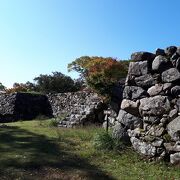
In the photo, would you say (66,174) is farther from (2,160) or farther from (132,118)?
(132,118)

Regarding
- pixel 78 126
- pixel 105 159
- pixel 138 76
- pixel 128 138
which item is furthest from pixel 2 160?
pixel 78 126

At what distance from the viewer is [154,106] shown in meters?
10.2

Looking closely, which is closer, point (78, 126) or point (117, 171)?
point (117, 171)

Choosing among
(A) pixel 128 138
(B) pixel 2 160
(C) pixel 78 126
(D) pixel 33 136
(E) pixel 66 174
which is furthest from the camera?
(C) pixel 78 126

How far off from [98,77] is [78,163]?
18.7 feet

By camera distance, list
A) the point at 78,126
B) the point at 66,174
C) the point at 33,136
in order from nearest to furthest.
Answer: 1. the point at 66,174
2. the point at 33,136
3. the point at 78,126

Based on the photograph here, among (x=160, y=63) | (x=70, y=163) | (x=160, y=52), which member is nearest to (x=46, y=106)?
(x=160, y=52)

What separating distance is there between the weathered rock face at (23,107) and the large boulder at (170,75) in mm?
15116

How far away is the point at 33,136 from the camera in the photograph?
13.7 metres

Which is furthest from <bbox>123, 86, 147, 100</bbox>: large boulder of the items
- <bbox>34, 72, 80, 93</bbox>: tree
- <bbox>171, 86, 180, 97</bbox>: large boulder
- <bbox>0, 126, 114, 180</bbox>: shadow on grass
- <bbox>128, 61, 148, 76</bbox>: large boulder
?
<bbox>34, 72, 80, 93</bbox>: tree

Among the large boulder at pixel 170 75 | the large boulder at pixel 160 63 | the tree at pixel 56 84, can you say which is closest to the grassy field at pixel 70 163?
the large boulder at pixel 170 75

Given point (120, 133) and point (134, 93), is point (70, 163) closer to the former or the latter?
point (120, 133)

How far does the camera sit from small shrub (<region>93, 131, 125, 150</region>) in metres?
10.6

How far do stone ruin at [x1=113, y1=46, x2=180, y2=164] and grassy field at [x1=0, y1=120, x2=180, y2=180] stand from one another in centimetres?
47
